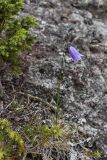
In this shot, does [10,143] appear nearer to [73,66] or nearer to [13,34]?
[13,34]

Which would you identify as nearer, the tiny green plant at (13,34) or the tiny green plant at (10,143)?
the tiny green plant at (10,143)

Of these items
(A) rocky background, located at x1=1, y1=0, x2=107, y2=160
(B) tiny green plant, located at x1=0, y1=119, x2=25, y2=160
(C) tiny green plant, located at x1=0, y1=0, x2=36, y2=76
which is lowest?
(A) rocky background, located at x1=1, y1=0, x2=107, y2=160

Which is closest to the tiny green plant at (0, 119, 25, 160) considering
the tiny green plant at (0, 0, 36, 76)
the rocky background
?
the rocky background

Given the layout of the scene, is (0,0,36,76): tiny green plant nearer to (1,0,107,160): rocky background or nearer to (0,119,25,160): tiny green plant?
(1,0,107,160): rocky background

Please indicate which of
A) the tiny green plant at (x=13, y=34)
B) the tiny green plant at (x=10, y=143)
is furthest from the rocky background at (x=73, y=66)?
the tiny green plant at (x=10, y=143)

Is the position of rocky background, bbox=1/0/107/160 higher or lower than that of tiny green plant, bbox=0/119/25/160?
lower

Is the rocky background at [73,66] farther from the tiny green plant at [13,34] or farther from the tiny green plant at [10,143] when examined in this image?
the tiny green plant at [10,143]

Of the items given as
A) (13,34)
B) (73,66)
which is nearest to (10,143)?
(13,34)

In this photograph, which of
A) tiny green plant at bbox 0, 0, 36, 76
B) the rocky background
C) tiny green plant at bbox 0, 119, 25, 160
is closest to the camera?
tiny green plant at bbox 0, 119, 25, 160
